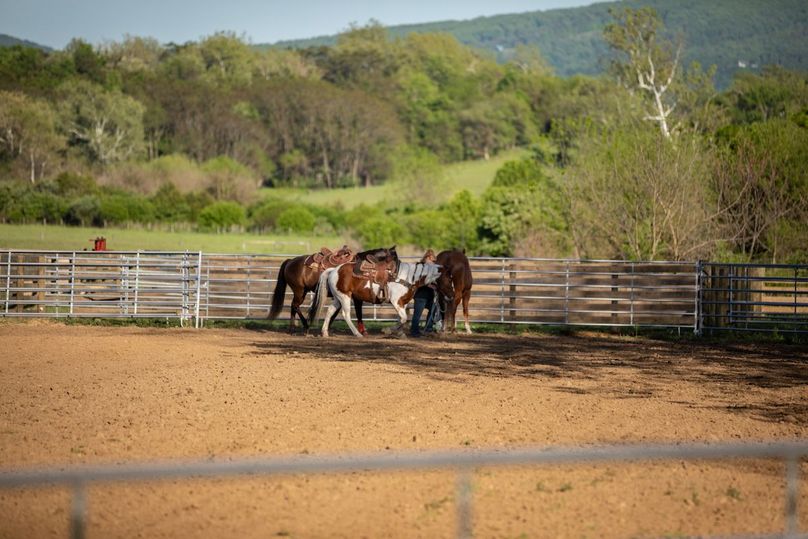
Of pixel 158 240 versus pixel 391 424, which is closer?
pixel 391 424

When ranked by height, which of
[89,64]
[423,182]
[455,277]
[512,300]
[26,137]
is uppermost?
[89,64]

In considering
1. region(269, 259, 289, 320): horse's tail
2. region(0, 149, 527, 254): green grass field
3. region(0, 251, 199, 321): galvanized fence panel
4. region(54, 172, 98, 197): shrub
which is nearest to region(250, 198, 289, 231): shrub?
region(0, 149, 527, 254): green grass field

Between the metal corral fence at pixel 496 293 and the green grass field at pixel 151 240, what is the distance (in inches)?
921

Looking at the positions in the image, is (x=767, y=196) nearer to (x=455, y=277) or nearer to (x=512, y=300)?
(x=512, y=300)

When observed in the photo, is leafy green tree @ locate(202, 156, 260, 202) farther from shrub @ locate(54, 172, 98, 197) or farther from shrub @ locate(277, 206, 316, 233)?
shrub @ locate(277, 206, 316, 233)

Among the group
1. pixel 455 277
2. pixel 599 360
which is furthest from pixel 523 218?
pixel 599 360

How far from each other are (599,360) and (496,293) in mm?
6687

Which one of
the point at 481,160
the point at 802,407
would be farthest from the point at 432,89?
the point at 802,407

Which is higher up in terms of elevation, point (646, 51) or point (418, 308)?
point (646, 51)

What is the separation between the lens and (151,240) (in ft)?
186

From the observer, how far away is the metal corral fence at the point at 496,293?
74.2ft

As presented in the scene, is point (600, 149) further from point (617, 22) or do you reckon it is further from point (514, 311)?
point (617, 22)

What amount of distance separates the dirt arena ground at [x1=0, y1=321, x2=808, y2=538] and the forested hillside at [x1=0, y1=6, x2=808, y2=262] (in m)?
12.1

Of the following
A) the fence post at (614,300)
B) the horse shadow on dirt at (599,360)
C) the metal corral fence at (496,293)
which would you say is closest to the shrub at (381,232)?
the metal corral fence at (496,293)
